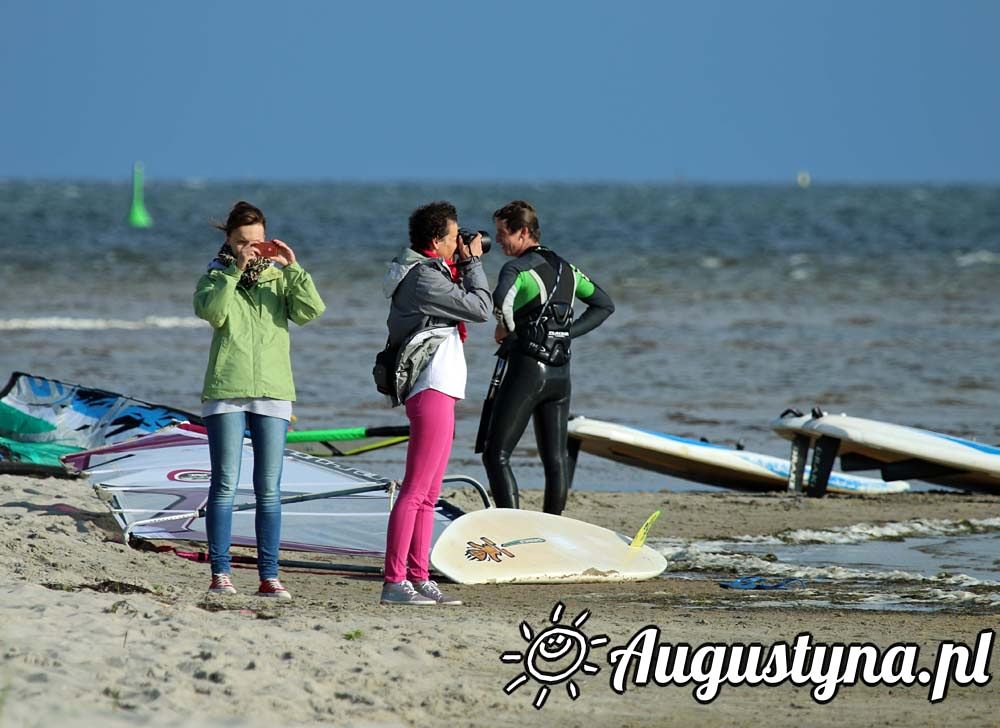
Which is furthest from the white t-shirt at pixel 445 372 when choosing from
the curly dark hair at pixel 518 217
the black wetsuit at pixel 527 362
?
the curly dark hair at pixel 518 217

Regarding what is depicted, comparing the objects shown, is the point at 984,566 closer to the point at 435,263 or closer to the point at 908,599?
the point at 908,599

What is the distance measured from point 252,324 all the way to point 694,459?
15.2 ft

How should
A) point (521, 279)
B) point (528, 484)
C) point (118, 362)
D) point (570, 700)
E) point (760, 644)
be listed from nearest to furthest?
point (570, 700) < point (760, 644) < point (521, 279) < point (528, 484) < point (118, 362)

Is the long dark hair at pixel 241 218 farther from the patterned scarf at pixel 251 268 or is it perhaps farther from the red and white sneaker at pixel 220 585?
the red and white sneaker at pixel 220 585

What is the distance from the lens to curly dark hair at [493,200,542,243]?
24.6 feet

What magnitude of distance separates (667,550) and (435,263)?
248 centimetres

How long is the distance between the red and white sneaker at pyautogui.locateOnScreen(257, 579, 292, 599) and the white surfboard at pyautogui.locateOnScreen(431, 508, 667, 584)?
83 cm

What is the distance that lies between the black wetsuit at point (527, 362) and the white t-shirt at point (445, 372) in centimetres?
136

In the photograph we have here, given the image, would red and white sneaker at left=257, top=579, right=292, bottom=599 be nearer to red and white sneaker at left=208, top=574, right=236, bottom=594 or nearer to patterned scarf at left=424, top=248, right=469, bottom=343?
red and white sneaker at left=208, top=574, right=236, bottom=594

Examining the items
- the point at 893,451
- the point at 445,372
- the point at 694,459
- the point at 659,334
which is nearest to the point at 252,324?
the point at 445,372

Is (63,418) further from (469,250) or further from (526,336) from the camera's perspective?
(469,250)

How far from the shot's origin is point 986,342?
1902 centimetres

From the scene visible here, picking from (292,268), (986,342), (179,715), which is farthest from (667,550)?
(986,342)

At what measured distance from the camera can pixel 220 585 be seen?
627 centimetres
